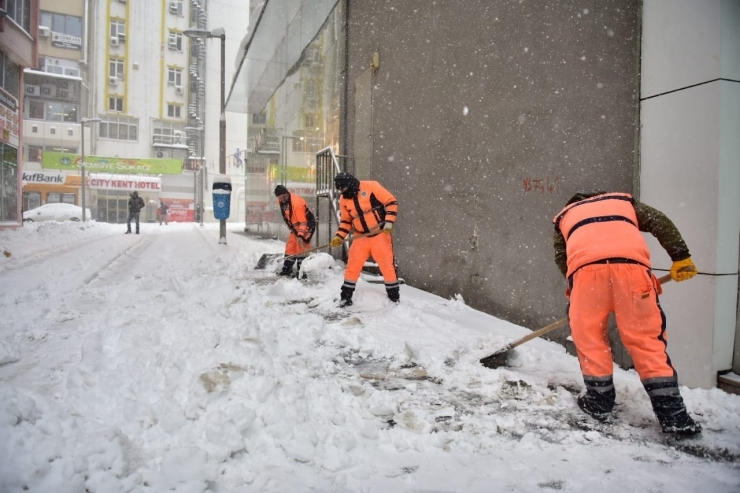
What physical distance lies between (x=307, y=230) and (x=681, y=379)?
5864 millimetres

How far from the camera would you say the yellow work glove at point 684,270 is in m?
2.67

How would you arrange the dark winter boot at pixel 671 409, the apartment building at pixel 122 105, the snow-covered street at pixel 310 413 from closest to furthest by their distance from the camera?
the snow-covered street at pixel 310 413 → the dark winter boot at pixel 671 409 → the apartment building at pixel 122 105

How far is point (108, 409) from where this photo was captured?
2.37 m

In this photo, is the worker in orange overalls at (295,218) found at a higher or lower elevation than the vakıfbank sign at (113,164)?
lower

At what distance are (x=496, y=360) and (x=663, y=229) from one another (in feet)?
4.98

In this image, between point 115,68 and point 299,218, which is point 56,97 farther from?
point 299,218

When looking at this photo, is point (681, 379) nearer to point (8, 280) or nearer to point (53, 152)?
point (8, 280)

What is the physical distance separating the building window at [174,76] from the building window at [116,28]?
4.40 meters

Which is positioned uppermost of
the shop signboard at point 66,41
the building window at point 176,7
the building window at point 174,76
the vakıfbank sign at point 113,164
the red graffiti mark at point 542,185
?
the building window at point 176,7

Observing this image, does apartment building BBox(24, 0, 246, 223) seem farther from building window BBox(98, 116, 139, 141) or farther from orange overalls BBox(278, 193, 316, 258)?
orange overalls BBox(278, 193, 316, 258)

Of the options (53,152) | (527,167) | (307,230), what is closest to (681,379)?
(527,167)

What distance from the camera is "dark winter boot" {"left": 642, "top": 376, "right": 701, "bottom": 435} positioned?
2.40m

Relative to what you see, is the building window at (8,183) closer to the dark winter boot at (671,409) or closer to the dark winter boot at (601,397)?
the dark winter boot at (601,397)

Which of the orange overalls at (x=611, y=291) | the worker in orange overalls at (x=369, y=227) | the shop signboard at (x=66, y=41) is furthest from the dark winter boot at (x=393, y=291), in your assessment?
the shop signboard at (x=66, y=41)
